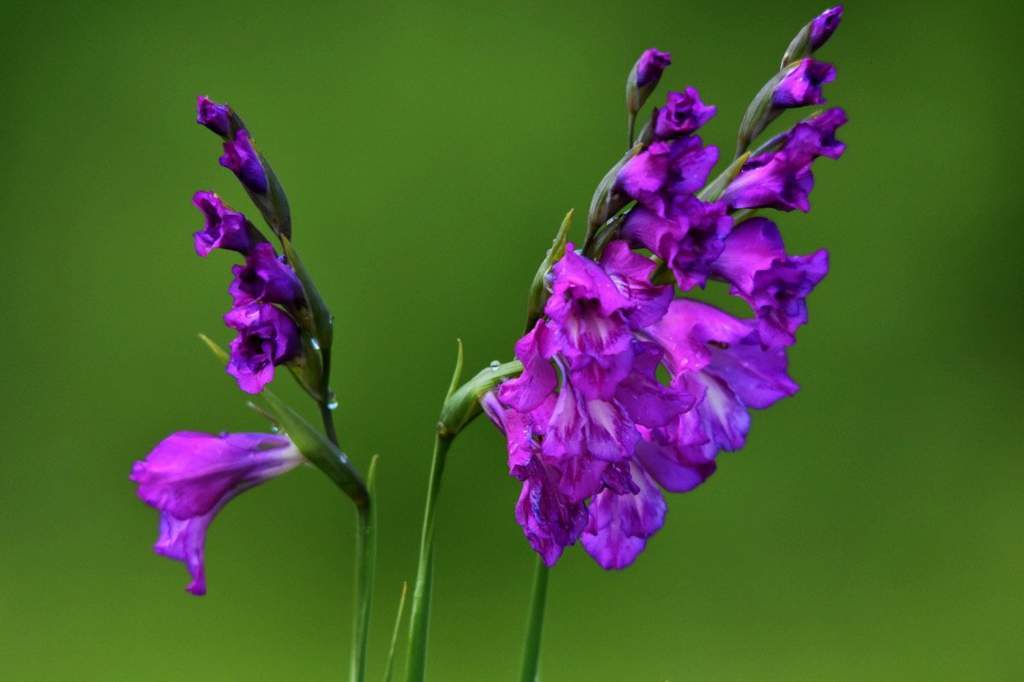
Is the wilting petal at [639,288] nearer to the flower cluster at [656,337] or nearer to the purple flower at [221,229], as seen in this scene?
the flower cluster at [656,337]

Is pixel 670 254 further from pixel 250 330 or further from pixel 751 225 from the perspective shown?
pixel 250 330

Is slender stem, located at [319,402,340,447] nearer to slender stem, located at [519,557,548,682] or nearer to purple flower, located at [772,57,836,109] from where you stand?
slender stem, located at [519,557,548,682]

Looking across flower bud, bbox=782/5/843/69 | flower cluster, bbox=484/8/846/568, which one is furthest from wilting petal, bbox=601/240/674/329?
flower bud, bbox=782/5/843/69

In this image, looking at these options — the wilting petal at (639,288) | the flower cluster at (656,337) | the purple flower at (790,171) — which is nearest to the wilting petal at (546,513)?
the flower cluster at (656,337)

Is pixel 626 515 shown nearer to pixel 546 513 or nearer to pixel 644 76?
pixel 546 513

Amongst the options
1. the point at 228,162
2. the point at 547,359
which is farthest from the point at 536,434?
the point at 228,162

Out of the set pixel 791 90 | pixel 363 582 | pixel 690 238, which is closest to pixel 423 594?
pixel 363 582
